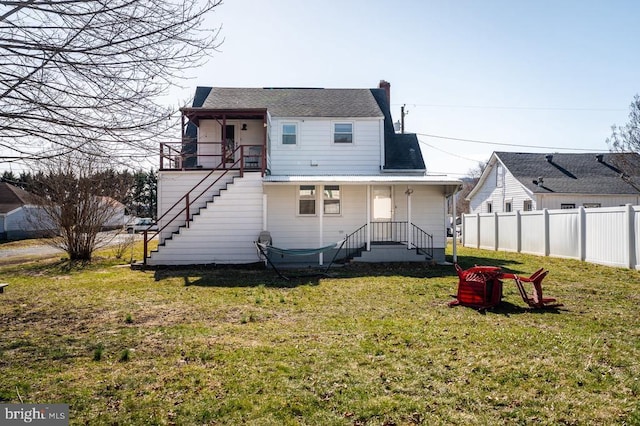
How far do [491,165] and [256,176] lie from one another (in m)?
22.1

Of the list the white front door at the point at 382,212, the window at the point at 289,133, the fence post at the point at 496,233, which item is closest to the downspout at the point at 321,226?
the white front door at the point at 382,212

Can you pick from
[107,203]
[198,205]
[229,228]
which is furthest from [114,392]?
[107,203]

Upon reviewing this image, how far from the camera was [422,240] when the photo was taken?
1546 cm

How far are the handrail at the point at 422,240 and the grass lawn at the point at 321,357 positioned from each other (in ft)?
19.0

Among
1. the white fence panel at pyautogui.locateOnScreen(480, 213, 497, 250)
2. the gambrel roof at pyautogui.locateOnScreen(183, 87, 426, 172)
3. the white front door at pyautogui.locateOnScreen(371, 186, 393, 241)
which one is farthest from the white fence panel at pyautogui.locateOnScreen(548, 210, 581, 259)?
the white front door at pyautogui.locateOnScreen(371, 186, 393, 241)

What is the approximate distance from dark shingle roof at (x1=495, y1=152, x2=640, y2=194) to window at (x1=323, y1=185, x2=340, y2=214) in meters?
15.6

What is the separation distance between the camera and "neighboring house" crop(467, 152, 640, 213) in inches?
998

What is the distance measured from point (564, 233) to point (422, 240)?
5668 mm

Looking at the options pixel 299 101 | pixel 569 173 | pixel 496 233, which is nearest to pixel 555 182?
pixel 569 173

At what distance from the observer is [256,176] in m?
14.4

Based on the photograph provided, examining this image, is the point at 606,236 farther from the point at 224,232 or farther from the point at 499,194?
the point at 499,194

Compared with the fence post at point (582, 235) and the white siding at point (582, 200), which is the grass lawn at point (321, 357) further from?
the white siding at point (582, 200)

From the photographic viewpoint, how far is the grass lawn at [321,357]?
366 cm

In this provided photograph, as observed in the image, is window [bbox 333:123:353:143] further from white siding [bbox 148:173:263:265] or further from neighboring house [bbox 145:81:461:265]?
white siding [bbox 148:173:263:265]
